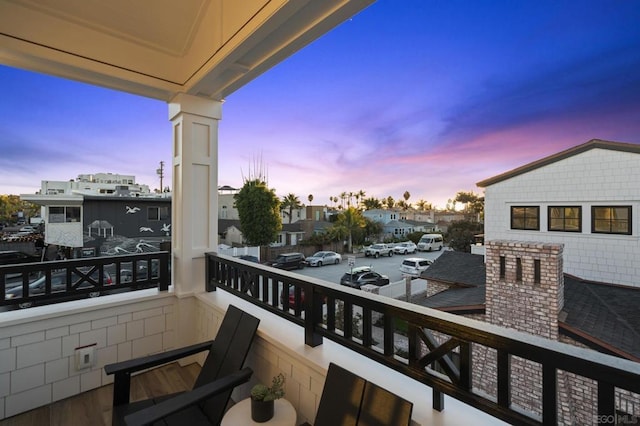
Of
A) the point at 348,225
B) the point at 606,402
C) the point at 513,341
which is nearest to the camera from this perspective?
the point at 606,402

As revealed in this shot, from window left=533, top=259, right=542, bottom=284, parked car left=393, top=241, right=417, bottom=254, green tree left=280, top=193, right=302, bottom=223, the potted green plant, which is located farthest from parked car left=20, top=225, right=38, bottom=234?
green tree left=280, top=193, right=302, bottom=223

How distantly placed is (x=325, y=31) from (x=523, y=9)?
3.47 metres

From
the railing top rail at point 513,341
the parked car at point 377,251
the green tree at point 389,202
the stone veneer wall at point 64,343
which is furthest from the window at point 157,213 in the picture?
the green tree at point 389,202

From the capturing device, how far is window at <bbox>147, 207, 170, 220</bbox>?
317cm

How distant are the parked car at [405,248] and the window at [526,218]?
1.95 meters

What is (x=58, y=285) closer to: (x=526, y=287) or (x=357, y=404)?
(x=357, y=404)

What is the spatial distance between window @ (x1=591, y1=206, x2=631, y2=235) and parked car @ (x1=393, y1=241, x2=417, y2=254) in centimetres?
266

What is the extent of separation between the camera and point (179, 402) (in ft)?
3.59

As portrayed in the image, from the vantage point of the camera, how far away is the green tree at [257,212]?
37.6 ft

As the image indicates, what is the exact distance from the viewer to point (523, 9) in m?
3.33

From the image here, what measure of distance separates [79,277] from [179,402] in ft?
4.97

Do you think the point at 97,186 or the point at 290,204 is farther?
the point at 290,204

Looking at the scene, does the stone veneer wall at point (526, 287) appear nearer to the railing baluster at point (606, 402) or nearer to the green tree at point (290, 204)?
the railing baluster at point (606, 402)

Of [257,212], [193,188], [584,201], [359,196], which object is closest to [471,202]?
[584,201]
